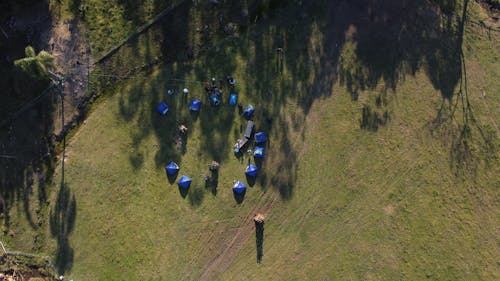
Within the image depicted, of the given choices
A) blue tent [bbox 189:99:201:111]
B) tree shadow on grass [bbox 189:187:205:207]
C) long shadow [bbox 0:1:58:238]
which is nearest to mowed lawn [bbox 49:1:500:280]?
tree shadow on grass [bbox 189:187:205:207]

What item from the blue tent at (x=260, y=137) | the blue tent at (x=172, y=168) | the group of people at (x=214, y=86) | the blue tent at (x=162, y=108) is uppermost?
the group of people at (x=214, y=86)

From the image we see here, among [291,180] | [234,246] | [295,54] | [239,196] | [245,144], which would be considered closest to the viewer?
[234,246]

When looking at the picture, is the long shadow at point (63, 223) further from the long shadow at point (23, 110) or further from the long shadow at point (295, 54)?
the long shadow at point (295, 54)

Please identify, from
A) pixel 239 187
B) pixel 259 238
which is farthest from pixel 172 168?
pixel 259 238

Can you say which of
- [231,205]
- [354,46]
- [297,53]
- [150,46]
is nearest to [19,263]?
[231,205]

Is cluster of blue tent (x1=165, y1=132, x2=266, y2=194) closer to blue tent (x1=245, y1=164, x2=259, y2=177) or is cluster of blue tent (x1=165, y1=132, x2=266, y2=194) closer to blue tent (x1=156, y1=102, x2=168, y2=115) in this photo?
blue tent (x1=245, y1=164, x2=259, y2=177)

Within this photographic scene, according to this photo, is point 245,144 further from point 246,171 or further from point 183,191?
point 183,191

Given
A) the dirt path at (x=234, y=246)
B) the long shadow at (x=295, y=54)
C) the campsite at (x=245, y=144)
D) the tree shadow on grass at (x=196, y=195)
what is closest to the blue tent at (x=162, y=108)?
the campsite at (x=245, y=144)
